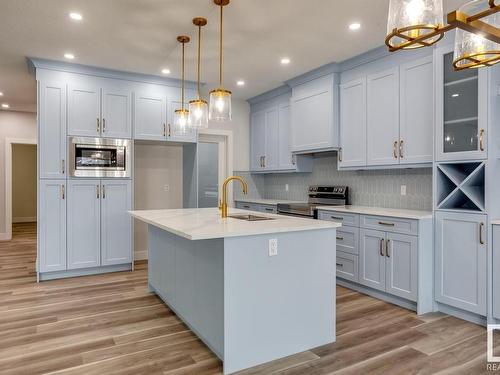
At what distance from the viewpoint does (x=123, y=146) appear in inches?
188

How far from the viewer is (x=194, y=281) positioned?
8.90ft

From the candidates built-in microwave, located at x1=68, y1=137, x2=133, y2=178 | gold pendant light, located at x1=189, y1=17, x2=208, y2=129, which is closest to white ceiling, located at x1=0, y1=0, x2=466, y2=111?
gold pendant light, located at x1=189, y1=17, x2=208, y2=129

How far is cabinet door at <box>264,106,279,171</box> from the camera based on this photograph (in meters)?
5.79

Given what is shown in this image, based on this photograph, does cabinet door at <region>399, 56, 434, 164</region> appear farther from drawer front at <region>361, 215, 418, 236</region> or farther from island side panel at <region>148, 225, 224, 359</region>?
island side panel at <region>148, 225, 224, 359</region>

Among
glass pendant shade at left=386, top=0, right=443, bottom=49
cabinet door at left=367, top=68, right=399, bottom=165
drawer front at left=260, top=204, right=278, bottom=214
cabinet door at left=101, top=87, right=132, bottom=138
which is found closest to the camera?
glass pendant shade at left=386, top=0, right=443, bottom=49

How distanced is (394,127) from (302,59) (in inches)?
54.4

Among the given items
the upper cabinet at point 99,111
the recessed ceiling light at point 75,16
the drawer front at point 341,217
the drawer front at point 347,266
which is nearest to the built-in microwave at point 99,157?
the upper cabinet at point 99,111

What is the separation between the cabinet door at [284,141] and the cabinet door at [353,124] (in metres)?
1.13

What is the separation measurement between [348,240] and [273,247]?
1.86 meters

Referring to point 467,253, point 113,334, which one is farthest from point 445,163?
point 113,334

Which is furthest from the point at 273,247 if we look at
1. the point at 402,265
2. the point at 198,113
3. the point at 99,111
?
the point at 99,111

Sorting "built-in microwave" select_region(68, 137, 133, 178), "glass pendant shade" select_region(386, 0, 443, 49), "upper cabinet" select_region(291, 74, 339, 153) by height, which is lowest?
"built-in microwave" select_region(68, 137, 133, 178)

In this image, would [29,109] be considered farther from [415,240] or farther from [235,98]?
[415,240]

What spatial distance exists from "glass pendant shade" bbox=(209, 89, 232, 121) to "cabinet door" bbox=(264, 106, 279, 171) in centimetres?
297
